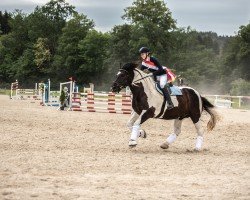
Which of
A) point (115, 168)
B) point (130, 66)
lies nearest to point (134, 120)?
point (130, 66)

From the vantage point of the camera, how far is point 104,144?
1272cm

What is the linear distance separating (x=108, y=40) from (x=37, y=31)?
65.1ft

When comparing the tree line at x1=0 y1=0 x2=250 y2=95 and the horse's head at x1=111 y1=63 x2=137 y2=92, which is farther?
the tree line at x1=0 y1=0 x2=250 y2=95

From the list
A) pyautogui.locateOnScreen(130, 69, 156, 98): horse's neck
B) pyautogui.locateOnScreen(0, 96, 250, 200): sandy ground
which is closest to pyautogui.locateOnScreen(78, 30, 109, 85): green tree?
pyautogui.locateOnScreen(0, 96, 250, 200): sandy ground

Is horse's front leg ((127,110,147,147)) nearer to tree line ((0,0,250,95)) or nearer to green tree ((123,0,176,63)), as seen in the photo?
tree line ((0,0,250,95))

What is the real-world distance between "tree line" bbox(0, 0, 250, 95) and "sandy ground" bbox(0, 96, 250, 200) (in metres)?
47.5

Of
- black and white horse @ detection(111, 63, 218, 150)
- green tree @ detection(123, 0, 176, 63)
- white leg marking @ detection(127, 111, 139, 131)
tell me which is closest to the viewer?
black and white horse @ detection(111, 63, 218, 150)

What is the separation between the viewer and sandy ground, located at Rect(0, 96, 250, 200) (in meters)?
6.73

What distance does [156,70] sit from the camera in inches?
485

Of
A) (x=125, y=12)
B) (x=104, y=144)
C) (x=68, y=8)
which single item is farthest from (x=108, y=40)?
(x=104, y=144)

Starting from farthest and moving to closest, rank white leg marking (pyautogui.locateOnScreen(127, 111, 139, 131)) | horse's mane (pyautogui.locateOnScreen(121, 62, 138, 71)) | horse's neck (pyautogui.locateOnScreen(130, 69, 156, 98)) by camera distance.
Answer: white leg marking (pyautogui.locateOnScreen(127, 111, 139, 131)) < horse's mane (pyautogui.locateOnScreen(121, 62, 138, 71)) < horse's neck (pyautogui.locateOnScreen(130, 69, 156, 98))

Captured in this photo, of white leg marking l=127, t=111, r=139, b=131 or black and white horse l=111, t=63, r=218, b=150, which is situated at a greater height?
black and white horse l=111, t=63, r=218, b=150

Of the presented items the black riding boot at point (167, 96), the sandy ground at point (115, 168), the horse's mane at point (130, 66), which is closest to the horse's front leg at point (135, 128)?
the sandy ground at point (115, 168)

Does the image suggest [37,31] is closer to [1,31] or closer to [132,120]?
[1,31]
